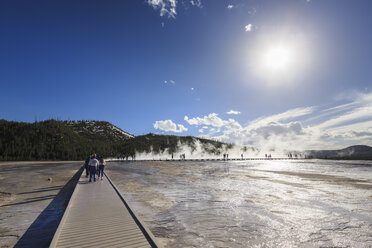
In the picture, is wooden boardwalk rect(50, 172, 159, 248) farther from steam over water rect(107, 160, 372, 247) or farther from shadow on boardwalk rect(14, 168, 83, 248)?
steam over water rect(107, 160, 372, 247)

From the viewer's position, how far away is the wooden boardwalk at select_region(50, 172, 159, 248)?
521 cm

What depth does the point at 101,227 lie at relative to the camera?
247 inches

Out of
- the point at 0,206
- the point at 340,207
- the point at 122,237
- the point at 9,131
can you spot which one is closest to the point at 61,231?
the point at 122,237

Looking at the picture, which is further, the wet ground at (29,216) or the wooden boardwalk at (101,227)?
the wet ground at (29,216)

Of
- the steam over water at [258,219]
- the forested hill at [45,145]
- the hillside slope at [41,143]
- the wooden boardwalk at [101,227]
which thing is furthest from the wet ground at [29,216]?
the hillside slope at [41,143]

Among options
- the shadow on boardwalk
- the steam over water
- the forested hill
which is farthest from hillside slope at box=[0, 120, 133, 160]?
the steam over water

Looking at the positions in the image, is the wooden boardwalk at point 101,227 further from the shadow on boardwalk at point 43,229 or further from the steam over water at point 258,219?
the steam over water at point 258,219

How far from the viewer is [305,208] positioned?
9891mm

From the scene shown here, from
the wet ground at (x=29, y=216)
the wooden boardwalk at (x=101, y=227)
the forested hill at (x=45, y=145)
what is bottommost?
the wet ground at (x=29, y=216)

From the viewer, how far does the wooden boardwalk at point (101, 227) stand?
5210mm

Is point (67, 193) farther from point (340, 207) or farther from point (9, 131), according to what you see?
point (9, 131)

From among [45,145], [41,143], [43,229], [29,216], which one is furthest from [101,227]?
[41,143]

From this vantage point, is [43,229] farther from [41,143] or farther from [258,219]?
[41,143]

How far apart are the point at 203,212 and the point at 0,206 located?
35.0 ft
